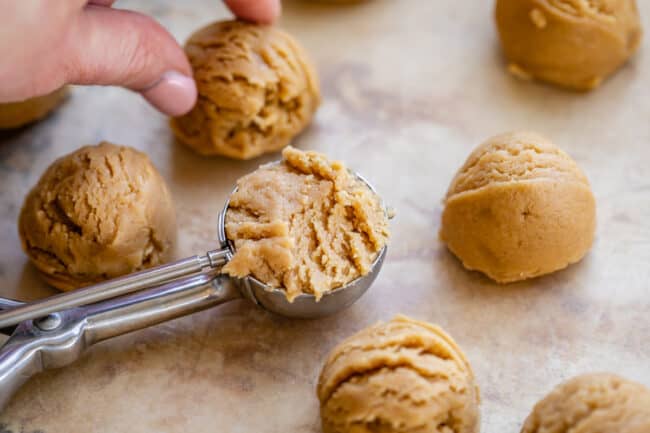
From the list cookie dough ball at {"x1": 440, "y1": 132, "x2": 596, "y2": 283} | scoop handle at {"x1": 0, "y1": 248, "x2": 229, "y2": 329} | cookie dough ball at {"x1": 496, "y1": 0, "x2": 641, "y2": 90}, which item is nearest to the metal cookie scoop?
scoop handle at {"x1": 0, "y1": 248, "x2": 229, "y2": 329}

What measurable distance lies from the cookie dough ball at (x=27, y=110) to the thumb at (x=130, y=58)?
1.36 ft

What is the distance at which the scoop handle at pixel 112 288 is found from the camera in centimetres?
162

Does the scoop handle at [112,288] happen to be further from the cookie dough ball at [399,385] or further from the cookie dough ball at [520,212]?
the cookie dough ball at [520,212]

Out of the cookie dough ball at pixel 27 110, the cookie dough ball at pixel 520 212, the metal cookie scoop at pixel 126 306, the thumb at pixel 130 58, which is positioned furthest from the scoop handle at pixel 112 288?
the cookie dough ball at pixel 27 110

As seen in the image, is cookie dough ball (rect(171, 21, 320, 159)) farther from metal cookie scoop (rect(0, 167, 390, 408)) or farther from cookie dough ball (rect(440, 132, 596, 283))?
cookie dough ball (rect(440, 132, 596, 283))

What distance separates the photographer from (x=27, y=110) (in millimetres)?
2195

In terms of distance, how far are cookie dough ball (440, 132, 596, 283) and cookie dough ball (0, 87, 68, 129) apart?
1.22 metres

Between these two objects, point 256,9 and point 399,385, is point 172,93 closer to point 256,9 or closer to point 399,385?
point 256,9

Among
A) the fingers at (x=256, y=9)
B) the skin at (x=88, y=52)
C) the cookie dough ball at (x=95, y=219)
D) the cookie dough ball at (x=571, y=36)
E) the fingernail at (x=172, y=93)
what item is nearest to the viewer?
the skin at (x=88, y=52)

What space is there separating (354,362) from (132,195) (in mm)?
694

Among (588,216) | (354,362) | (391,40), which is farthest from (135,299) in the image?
(391,40)

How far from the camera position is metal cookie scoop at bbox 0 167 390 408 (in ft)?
5.33

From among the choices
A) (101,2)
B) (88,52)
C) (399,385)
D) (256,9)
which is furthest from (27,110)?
(399,385)

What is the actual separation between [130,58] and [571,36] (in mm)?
1295
